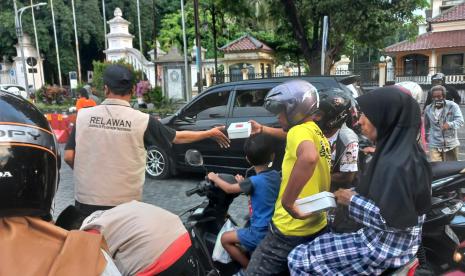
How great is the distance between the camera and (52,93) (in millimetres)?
20672

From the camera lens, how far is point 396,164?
183 centimetres

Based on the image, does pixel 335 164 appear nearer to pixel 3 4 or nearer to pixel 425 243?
pixel 425 243

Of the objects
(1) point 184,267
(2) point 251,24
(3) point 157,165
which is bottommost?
(3) point 157,165

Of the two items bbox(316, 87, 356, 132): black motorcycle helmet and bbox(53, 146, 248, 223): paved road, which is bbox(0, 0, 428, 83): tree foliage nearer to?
bbox(53, 146, 248, 223): paved road

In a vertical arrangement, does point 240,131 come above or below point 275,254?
above

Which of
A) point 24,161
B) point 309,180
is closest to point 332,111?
point 309,180

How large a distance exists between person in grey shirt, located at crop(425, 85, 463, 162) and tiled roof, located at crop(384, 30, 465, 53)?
24059 millimetres

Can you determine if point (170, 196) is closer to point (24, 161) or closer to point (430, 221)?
point (430, 221)

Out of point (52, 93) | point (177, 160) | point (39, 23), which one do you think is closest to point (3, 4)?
point (39, 23)

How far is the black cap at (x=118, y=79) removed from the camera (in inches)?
103

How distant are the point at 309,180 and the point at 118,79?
1292 mm

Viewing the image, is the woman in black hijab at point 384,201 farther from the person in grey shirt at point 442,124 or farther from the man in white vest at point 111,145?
the person in grey shirt at point 442,124

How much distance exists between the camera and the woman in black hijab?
5.98 ft

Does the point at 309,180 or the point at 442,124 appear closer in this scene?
the point at 309,180
